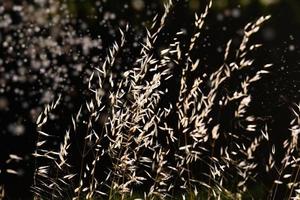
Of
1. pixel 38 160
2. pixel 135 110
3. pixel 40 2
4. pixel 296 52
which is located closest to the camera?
pixel 135 110

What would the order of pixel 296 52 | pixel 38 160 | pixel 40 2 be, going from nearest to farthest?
pixel 40 2, pixel 38 160, pixel 296 52

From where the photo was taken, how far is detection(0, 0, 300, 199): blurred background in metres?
2.94

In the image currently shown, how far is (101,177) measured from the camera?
10.6 feet

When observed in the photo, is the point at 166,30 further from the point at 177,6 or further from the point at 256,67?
the point at 256,67

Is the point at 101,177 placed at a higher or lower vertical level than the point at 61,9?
lower

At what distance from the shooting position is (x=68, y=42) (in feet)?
9.84

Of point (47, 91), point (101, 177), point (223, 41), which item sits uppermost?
point (223, 41)

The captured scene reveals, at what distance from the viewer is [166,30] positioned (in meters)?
3.16

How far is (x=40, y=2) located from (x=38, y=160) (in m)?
0.85

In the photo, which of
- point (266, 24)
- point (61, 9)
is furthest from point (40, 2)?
point (266, 24)

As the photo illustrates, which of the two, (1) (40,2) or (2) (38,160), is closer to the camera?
(1) (40,2)

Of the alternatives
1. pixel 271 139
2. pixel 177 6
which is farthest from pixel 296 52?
pixel 177 6

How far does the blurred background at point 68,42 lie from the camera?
9.64 ft

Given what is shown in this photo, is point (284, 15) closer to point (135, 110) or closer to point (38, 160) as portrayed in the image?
point (135, 110)
